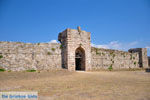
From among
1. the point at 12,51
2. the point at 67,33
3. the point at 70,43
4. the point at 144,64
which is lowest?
the point at 144,64

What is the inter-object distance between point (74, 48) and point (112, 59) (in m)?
6.48

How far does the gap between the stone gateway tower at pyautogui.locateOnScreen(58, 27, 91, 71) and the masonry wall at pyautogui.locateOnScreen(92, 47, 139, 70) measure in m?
1.47

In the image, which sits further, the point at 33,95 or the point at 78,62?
the point at 78,62

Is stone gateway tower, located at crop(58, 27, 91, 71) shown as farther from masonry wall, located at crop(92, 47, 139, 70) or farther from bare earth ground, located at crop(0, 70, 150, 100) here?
bare earth ground, located at crop(0, 70, 150, 100)

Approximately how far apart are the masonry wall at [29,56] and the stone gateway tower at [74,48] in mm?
789

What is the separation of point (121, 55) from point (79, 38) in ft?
25.7

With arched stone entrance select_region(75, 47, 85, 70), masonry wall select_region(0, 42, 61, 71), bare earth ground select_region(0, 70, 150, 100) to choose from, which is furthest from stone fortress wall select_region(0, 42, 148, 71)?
bare earth ground select_region(0, 70, 150, 100)

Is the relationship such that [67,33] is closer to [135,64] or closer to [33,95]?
[33,95]

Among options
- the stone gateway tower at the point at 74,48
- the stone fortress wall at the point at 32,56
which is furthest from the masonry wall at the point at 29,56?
the stone gateway tower at the point at 74,48

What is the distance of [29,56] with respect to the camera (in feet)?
37.8

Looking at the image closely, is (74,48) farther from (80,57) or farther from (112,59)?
(112,59)

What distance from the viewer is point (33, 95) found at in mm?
3316

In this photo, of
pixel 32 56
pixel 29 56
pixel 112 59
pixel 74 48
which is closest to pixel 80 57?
pixel 74 48

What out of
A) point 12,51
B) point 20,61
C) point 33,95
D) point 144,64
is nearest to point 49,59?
point 20,61
